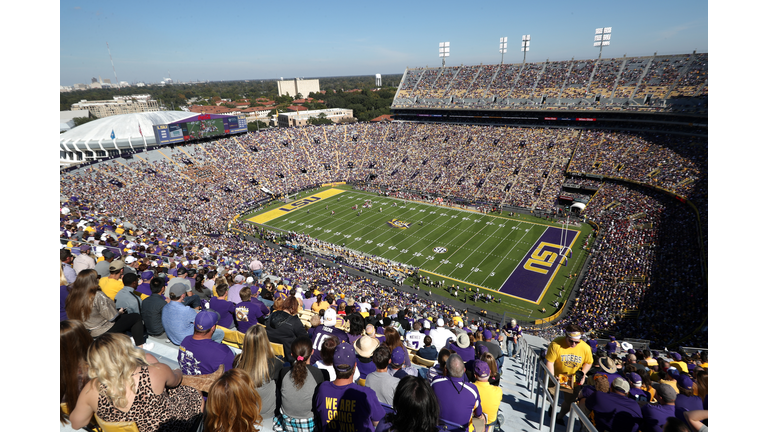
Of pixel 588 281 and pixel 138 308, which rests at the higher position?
pixel 138 308

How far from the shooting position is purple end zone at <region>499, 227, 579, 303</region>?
24.7 metres

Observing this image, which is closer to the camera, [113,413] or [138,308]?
[113,413]

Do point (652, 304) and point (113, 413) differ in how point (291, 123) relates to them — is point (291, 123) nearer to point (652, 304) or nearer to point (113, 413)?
point (652, 304)

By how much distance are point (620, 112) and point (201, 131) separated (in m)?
54.4

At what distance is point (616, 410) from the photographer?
427 cm

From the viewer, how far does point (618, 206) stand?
34.4 m

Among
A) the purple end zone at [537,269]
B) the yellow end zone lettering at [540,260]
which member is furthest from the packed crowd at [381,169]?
the yellow end zone lettering at [540,260]

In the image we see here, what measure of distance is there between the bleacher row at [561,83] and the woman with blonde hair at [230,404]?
51320 millimetres

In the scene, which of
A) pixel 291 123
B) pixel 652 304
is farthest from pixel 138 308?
pixel 291 123

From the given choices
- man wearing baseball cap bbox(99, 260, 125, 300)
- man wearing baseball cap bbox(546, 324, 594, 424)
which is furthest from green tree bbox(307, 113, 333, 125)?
man wearing baseball cap bbox(546, 324, 594, 424)

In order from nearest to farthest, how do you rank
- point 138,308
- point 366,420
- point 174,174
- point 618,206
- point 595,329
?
1. point 366,420
2. point 138,308
3. point 595,329
4. point 618,206
5. point 174,174

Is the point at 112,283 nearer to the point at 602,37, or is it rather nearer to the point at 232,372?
the point at 232,372

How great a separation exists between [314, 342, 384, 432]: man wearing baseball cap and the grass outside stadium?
2035cm

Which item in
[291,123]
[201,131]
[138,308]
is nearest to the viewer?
[138,308]
